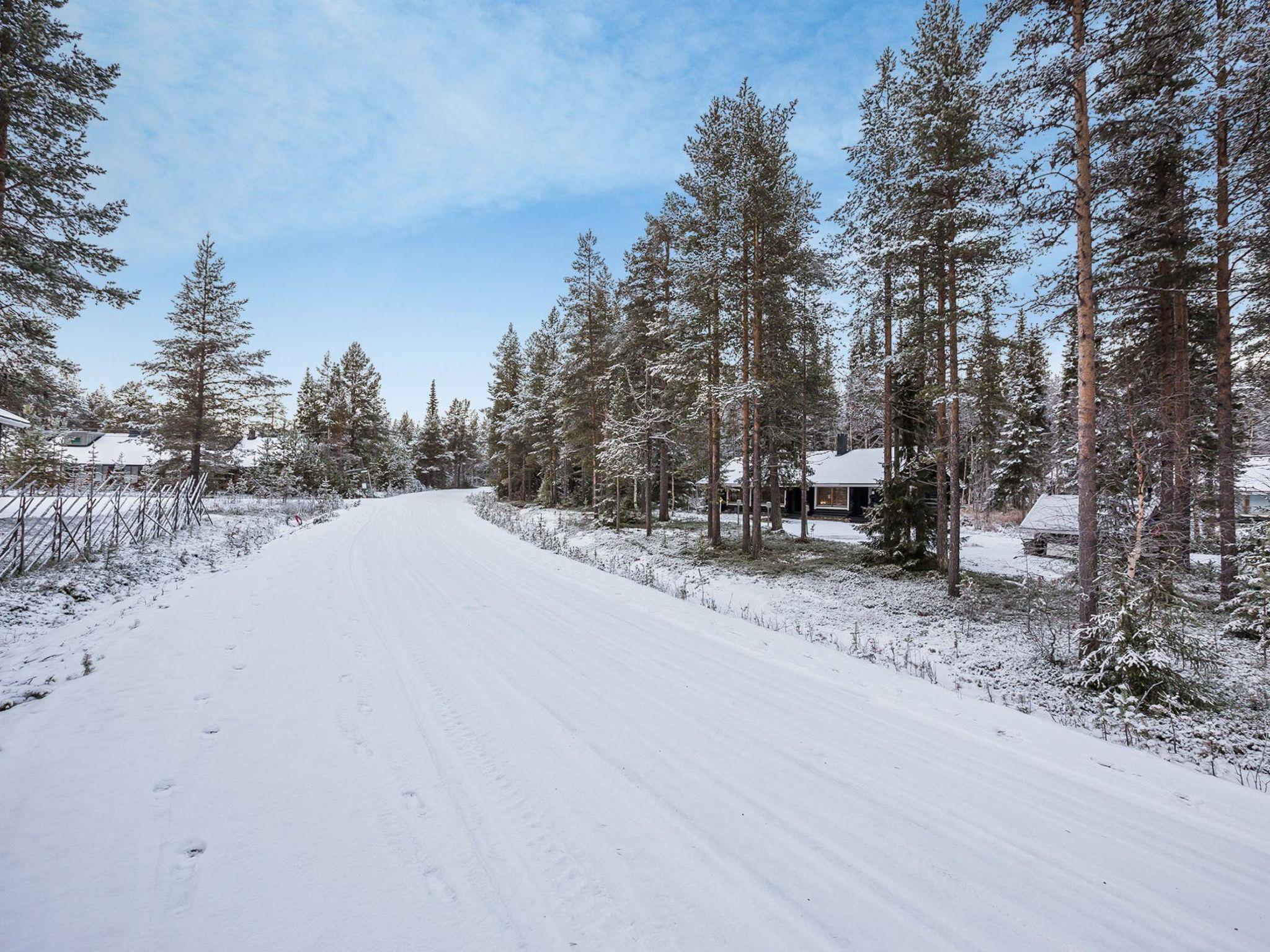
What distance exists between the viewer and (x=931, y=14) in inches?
396

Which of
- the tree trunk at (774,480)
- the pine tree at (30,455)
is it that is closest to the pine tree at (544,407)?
the tree trunk at (774,480)

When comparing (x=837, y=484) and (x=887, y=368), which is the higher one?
(x=887, y=368)

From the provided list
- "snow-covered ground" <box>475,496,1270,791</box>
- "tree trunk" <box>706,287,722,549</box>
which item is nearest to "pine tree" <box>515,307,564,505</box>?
"tree trunk" <box>706,287,722,549</box>

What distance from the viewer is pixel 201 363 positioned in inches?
932

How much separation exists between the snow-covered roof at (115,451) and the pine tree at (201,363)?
18711 mm

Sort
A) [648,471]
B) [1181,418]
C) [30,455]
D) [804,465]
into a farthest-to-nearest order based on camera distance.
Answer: [30,455]
[804,465]
[648,471]
[1181,418]

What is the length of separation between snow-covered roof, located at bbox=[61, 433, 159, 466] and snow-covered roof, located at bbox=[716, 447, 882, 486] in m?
45.8

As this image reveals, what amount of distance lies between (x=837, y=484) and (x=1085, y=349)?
887 inches

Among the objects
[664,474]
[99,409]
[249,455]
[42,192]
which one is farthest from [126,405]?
[664,474]

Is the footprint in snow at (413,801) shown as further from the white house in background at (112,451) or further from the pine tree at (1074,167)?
the white house in background at (112,451)

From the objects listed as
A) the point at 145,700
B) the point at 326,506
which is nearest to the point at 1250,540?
the point at 145,700

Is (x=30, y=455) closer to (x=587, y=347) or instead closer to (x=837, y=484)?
(x=587, y=347)

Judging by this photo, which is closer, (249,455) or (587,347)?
(587,347)

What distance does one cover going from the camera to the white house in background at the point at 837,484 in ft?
91.1
